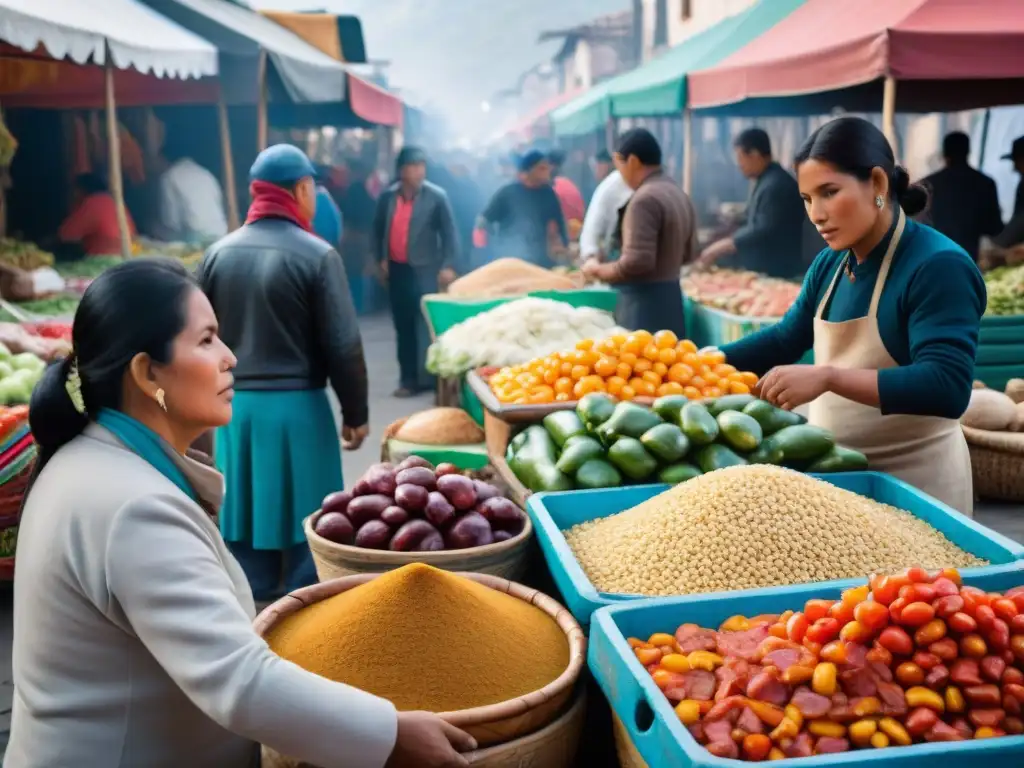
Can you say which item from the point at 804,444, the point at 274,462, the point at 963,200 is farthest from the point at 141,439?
the point at 963,200

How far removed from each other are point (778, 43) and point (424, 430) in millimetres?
4064

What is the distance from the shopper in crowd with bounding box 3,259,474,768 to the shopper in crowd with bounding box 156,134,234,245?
8912 millimetres

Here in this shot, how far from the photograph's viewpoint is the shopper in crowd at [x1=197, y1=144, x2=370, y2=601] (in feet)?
12.4

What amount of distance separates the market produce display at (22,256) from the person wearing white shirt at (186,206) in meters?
2.38

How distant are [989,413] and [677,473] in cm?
344

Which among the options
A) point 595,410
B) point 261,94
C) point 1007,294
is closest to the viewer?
point 595,410

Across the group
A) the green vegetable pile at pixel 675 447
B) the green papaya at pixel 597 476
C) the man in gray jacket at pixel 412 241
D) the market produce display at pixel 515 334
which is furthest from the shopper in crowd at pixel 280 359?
the man in gray jacket at pixel 412 241

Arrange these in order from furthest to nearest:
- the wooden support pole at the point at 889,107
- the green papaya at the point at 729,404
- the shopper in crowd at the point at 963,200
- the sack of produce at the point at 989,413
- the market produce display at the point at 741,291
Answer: the shopper in crowd at the point at 963,200, the market produce display at the point at 741,291, the sack of produce at the point at 989,413, the wooden support pole at the point at 889,107, the green papaya at the point at 729,404

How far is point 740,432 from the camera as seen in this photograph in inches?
105

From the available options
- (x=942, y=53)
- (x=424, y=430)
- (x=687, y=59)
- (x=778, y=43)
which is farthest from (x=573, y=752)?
(x=687, y=59)

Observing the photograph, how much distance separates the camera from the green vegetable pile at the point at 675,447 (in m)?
2.60

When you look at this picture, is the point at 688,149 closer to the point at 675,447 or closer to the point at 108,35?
the point at 108,35

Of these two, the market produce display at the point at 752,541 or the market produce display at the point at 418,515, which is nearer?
the market produce display at the point at 752,541

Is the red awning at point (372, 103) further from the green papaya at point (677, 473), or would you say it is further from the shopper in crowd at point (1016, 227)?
the green papaya at point (677, 473)
